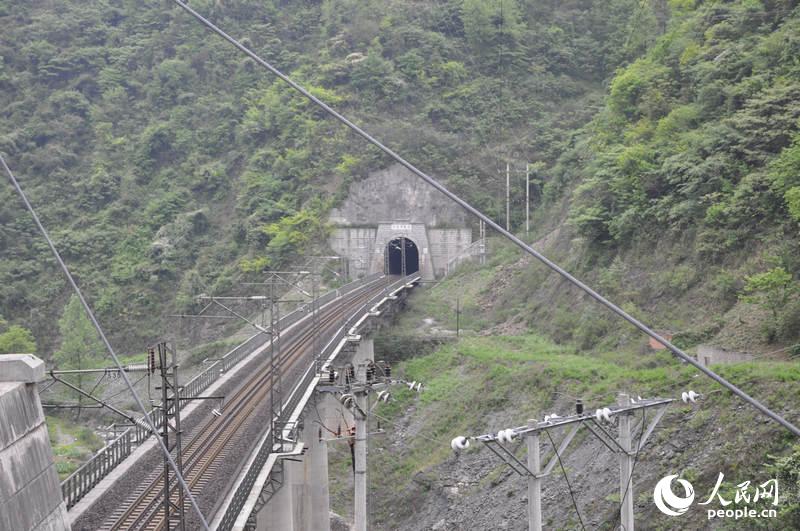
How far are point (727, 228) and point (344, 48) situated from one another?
191 feet

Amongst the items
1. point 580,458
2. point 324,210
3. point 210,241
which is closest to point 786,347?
point 580,458

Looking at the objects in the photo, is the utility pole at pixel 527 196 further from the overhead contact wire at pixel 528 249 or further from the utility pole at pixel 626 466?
the overhead contact wire at pixel 528 249

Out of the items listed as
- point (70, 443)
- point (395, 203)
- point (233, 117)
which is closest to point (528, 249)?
point (70, 443)

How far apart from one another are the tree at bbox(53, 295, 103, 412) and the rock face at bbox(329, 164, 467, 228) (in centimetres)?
2305

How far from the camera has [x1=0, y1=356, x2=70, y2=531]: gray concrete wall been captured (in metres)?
12.1

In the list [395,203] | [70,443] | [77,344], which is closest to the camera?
[70,443]

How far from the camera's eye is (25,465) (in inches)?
508

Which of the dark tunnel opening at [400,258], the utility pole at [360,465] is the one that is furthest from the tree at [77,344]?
the dark tunnel opening at [400,258]

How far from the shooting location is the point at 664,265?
33.7 m

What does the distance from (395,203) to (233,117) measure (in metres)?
22.2

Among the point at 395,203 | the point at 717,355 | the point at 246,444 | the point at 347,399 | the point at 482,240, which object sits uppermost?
the point at 395,203

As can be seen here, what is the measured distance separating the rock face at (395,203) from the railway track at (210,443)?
22449 mm

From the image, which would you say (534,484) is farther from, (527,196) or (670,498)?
(527,196)

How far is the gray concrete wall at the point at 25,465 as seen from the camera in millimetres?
12055
